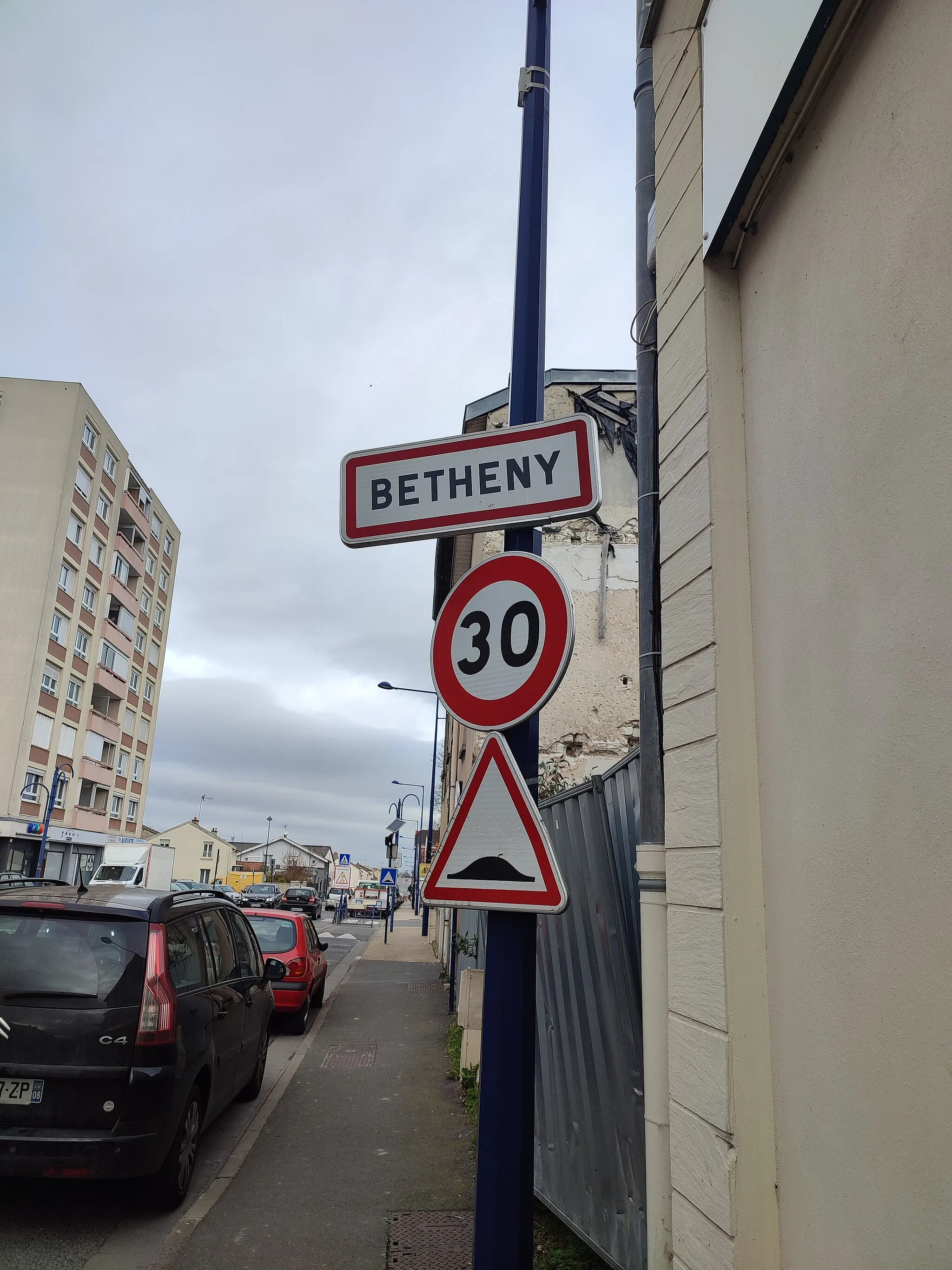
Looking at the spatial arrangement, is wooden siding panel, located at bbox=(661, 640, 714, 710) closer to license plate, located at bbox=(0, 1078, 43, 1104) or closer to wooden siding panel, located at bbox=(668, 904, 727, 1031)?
wooden siding panel, located at bbox=(668, 904, 727, 1031)

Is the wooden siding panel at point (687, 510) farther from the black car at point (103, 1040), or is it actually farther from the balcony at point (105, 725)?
the balcony at point (105, 725)

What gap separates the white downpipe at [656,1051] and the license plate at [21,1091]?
3207mm

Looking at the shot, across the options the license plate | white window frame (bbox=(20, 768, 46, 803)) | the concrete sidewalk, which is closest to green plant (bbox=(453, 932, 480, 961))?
the concrete sidewalk

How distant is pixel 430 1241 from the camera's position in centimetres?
476

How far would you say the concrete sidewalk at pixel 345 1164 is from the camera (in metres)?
4.67

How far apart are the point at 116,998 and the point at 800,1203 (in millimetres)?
3806

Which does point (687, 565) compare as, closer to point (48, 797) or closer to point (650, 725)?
point (650, 725)

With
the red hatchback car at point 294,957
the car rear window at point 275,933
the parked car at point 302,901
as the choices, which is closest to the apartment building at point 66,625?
the parked car at point 302,901

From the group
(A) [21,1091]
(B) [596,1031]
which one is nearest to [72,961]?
(A) [21,1091]

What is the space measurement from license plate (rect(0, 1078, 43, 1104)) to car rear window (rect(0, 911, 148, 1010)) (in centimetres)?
37

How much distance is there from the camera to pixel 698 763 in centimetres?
291

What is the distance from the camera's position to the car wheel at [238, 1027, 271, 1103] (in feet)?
24.9

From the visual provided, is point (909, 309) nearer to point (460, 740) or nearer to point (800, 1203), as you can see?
point (800, 1203)

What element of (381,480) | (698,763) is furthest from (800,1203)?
(381,480)
